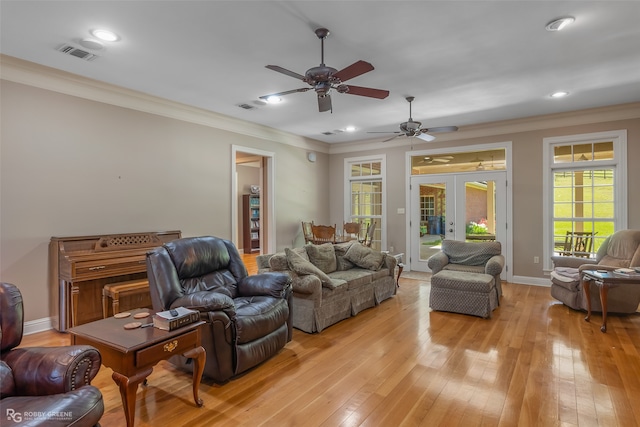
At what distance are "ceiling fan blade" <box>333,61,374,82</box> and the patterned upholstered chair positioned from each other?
2.83 metres

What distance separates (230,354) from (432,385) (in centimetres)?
154

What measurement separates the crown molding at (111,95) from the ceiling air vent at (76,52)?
62 centimetres

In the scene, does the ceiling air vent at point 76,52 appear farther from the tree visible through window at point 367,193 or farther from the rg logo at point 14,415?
the tree visible through window at point 367,193

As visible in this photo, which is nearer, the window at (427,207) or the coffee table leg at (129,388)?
the coffee table leg at (129,388)

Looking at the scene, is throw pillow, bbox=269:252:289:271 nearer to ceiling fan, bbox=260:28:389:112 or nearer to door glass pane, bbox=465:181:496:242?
ceiling fan, bbox=260:28:389:112

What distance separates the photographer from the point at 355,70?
2.69 meters

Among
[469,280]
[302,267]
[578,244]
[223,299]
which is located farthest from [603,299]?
[223,299]

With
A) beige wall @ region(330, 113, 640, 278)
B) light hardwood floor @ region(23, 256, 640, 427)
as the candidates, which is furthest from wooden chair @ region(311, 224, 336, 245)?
light hardwood floor @ region(23, 256, 640, 427)

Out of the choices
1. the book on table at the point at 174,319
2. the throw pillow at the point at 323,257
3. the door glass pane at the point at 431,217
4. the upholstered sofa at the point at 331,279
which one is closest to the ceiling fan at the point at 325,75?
the upholstered sofa at the point at 331,279

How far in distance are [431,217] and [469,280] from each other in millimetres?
2782

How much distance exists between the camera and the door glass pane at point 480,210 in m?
6.22

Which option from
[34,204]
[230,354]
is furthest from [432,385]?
[34,204]

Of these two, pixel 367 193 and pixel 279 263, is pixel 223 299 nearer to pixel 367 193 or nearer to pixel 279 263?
pixel 279 263

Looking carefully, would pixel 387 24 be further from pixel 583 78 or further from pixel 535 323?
pixel 535 323
